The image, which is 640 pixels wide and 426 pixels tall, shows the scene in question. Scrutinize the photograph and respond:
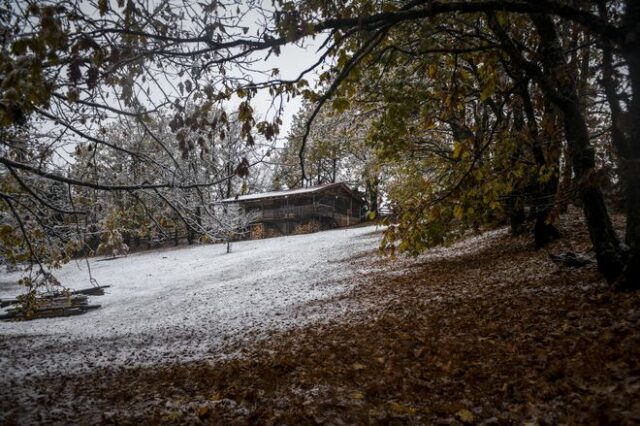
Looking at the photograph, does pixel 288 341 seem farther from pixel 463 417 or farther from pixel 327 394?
pixel 463 417

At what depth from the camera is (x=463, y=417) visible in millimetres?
3559

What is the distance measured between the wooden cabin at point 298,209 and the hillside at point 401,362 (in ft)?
85.9

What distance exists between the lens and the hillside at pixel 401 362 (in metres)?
3.80

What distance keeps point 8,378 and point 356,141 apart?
44.8 ft

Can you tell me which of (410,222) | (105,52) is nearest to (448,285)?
(410,222)

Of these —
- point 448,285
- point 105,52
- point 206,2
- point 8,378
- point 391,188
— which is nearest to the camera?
point 105,52

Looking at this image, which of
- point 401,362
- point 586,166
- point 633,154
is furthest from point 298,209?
point 633,154

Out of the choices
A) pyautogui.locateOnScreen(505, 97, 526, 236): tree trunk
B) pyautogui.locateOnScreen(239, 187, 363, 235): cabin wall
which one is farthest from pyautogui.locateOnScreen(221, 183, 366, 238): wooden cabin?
pyautogui.locateOnScreen(505, 97, 526, 236): tree trunk

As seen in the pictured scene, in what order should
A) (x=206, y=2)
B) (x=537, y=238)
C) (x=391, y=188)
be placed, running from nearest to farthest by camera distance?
(x=206, y=2), (x=537, y=238), (x=391, y=188)

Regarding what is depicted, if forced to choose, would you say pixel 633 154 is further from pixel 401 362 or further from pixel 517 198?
pixel 517 198

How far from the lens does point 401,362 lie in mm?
5168

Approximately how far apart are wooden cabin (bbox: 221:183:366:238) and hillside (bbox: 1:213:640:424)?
2619cm

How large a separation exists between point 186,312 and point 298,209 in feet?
83.7

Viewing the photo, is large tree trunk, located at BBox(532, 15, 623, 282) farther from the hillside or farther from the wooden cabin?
the wooden cabin
